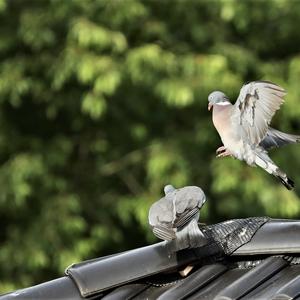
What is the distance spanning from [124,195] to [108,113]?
2.52ft

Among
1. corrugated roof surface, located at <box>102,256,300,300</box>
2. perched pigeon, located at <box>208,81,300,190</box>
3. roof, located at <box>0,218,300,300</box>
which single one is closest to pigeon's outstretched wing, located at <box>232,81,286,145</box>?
perched pigeon, located at <box>208,81,300,190</box>

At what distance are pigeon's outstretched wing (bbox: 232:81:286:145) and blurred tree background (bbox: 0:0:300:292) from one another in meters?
4.51

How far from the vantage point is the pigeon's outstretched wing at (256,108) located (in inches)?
108

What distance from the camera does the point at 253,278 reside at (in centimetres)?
249

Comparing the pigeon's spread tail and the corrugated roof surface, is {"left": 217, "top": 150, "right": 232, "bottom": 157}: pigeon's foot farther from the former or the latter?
the corrugated roof surface

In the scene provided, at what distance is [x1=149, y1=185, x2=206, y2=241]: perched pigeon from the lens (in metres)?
2.48

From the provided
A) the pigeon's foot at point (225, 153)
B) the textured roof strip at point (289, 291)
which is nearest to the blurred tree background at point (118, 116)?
the pigeon's foot at point (225, 153)

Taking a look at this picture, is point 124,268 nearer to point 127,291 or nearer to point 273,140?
point 127,291

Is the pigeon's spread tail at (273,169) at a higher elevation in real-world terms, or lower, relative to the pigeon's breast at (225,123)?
lower

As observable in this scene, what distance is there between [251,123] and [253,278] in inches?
21.3

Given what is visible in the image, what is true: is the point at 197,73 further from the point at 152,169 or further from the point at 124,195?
the point at 124,195

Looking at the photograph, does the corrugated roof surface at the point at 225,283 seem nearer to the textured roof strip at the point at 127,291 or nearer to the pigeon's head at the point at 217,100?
the textured roof strip at the point at 127,291

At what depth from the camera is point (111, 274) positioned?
8.55 ft

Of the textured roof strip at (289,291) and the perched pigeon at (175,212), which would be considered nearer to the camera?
the textured roof strip at (289,291)
